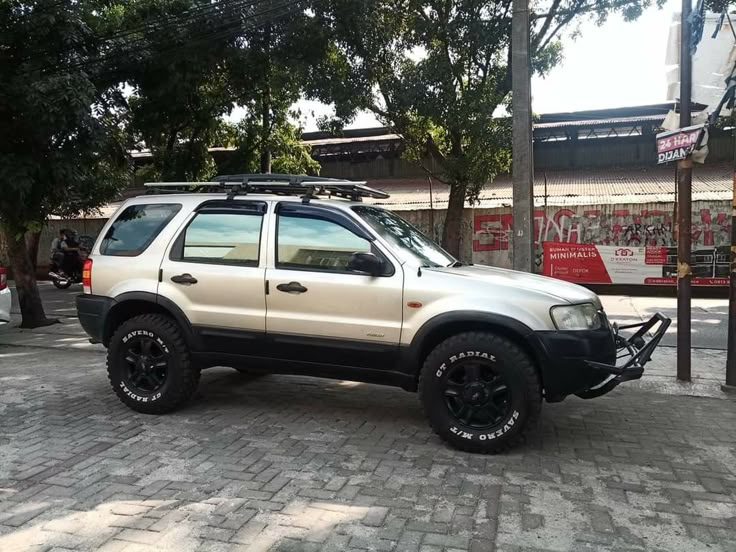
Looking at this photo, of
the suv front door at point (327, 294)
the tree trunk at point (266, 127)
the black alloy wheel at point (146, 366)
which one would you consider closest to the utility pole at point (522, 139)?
the suv front door at point (327, 294)

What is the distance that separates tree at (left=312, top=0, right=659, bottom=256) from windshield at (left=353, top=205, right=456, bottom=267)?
5103mm

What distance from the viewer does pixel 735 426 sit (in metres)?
4.88

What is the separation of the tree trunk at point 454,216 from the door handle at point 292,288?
7.02 meters

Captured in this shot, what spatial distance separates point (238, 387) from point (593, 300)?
3600 mm

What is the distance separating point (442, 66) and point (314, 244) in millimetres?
6199

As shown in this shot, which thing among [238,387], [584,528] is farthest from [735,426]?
[238,387]

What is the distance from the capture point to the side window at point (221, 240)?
4902 mm

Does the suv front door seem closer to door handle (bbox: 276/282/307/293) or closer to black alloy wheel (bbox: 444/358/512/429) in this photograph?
door handle (bbox: 276/282/307/293)

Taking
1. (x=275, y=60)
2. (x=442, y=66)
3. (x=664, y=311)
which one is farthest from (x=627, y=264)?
(x=275, y=60)

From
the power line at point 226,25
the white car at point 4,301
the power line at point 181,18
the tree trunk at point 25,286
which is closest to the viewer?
the white car at point 4,301

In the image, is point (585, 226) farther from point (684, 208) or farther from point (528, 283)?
point (528, 283)

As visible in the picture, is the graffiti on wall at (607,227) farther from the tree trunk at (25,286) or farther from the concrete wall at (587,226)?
the tree trunk at (25,286)

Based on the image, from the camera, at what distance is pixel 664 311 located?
36.4ft

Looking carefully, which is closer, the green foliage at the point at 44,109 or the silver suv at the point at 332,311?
the silver suv at the point at 332,311
